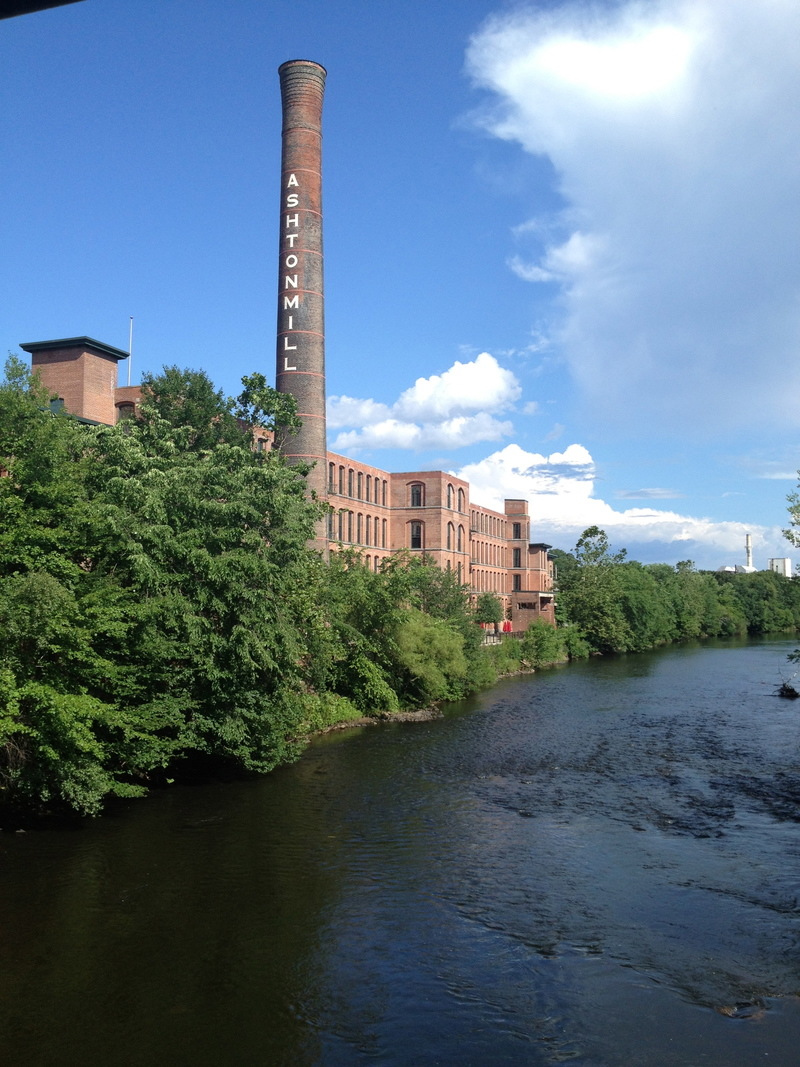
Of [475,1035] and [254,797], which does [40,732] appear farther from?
[475,1035]

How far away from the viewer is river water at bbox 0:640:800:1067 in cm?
1040

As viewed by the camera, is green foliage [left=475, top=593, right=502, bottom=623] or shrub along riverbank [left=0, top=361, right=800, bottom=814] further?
green foliage [left=475, top=593, right=502, bottom=623]

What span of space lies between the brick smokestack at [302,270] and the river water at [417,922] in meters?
19.9

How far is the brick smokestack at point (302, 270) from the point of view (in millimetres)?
40875

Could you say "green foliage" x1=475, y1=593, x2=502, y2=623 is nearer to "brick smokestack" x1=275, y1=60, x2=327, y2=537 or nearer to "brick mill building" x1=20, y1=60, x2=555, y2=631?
"brick mill building" x1=20, y1=60, x2=555, y2=631

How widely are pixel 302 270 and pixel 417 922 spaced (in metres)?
33.6

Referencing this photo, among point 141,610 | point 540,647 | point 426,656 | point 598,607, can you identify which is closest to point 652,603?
point 598,607

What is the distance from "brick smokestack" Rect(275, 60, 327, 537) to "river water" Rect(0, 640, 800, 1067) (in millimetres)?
19871

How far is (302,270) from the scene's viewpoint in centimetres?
4128

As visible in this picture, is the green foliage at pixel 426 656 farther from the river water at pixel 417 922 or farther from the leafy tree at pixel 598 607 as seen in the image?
the leafy tree at pixel 598 607

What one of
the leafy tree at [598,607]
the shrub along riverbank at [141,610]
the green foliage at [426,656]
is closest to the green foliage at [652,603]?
the leafy tree at [598,607]

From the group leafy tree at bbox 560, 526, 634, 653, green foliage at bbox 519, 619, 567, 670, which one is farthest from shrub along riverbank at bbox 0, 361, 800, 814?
leafy tree at bbox 560, 526, 634, 653

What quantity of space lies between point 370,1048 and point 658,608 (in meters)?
70.8

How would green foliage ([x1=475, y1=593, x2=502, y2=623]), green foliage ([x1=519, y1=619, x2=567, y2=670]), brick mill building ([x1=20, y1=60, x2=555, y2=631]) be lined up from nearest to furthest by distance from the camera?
brick mill building ([x1=20, y1=60, x2=555, y2=631])
green foliage ([x1=519, y1=619, x2=567, y2=670])
green foliage ([x1=475, y1=593, x2=502, y2=623])
